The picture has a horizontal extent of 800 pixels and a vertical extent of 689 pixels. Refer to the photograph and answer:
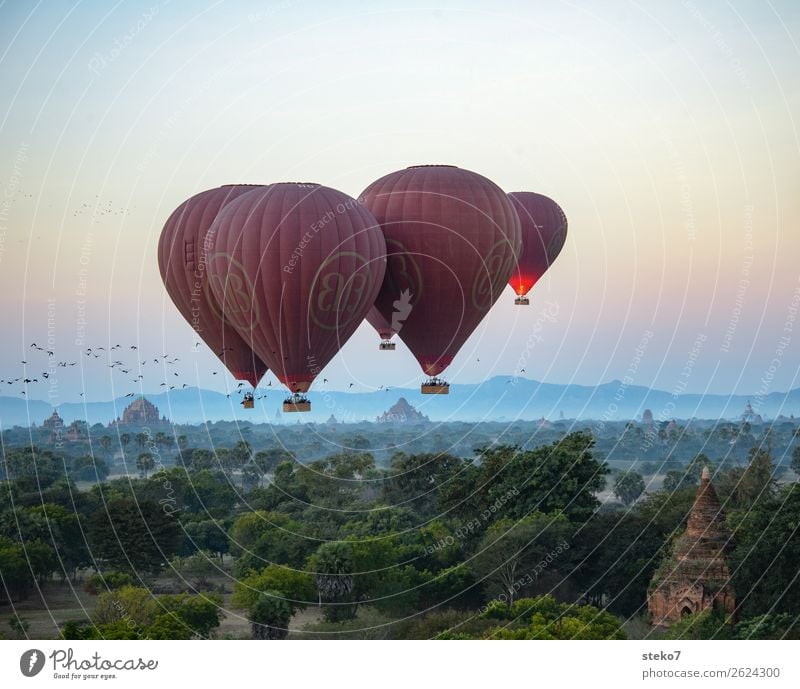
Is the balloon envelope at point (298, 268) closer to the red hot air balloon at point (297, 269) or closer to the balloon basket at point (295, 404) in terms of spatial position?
the red hot air balloon at point (297, 269)

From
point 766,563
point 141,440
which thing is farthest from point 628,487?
point 141,440

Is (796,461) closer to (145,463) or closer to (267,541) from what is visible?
(145,463)

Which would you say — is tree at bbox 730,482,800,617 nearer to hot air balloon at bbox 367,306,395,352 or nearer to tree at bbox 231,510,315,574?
hot air balloon at bbox 367,306,395,352

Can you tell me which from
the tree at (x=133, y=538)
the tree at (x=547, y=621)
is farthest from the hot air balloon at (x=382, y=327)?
the tree at (x=133, y=538)

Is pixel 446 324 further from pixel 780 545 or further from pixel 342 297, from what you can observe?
pixel 780 545

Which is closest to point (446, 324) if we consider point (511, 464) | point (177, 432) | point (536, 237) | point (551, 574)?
point (536, 237)

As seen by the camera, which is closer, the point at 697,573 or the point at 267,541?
the point at 697,573

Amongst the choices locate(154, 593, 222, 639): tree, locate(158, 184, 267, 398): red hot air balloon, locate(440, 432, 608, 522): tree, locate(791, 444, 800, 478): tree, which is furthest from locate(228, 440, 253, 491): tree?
locate(158, 184, 267, 398): red hot air balloon
